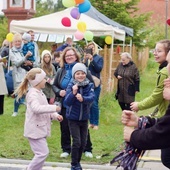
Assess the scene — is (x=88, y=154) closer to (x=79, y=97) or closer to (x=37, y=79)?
(x=79, y=97)

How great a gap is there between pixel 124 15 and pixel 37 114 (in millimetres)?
20699

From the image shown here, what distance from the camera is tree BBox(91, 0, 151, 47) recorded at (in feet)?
86.6

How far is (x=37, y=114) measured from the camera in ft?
20.0

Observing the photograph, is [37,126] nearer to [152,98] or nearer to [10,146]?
[152,98]

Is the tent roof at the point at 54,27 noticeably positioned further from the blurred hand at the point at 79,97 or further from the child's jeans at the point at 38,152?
the child's jeans at the point at 38,152

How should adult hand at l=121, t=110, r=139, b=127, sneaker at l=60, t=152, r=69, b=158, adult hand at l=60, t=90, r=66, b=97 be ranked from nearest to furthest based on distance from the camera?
adult hand at l=121, t=110, r=139, b=127 < adult hand at l=60, t=90, r=66, b=97 < sneaker at l=60, t=152, r=69, b=158

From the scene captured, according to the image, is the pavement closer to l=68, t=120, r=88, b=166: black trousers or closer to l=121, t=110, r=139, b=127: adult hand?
l=68, t=120, r=88, b=166: black trousers

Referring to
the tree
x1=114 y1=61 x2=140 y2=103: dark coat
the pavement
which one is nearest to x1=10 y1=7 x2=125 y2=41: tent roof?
x1=114 y1=61 x2=140 y2=103: dark coat

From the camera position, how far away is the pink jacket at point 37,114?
595 centimetres

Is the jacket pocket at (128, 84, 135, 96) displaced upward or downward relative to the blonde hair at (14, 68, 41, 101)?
downward

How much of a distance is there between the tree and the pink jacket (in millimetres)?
20036

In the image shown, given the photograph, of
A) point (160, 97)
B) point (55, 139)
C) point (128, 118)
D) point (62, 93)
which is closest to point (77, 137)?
point (62, 93)

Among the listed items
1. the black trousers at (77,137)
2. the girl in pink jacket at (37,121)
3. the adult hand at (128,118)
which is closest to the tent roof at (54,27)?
the black trousers at (77,137)

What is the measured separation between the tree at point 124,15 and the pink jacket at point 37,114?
2004cm
